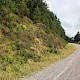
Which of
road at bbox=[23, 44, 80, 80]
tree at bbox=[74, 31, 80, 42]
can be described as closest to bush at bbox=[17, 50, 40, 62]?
road at bbox=[23, 44, 80, 80]

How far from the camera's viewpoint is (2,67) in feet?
49.9

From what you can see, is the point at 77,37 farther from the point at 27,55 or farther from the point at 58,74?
the point at 58,74

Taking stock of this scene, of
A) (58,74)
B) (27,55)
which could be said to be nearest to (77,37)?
(27,55)

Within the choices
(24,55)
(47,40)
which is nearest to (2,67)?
(24,55)

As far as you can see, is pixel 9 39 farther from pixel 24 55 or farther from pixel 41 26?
pixel 41 26

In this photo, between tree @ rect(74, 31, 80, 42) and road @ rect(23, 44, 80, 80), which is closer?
road @ rect(23, 44, 80, 80)

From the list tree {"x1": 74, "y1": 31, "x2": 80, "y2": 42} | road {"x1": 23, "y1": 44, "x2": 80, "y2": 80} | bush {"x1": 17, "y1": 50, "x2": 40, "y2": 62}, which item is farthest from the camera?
tree {"x1": 74, "y1": 31, "x2": 80, "y2": 42}

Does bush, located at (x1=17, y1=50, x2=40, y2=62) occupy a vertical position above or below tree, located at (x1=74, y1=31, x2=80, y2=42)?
below

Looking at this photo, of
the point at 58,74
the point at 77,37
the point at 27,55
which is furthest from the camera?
the point at 77,37

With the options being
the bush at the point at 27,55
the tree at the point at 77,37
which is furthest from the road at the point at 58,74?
the tree at the point at 77,37

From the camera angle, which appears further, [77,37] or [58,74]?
[77,37]

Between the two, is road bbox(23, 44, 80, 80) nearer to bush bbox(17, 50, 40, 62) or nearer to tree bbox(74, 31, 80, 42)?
bush bbox(17, 50, 40, 62)

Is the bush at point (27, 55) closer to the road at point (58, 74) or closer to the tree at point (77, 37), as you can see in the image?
the road at point (58, 74)

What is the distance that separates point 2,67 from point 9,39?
23.3 ft
